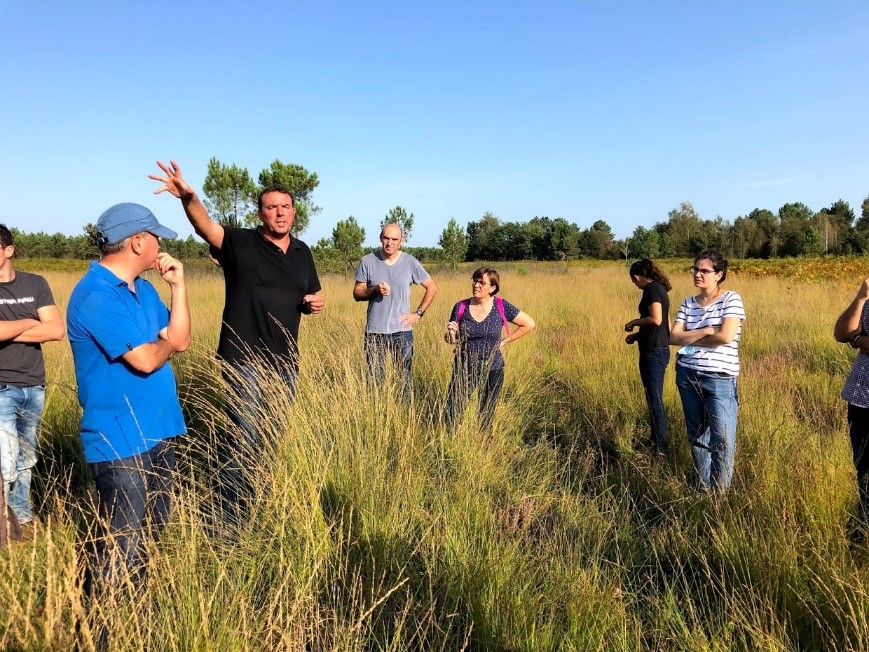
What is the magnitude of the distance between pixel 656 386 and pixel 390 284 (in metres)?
2.57

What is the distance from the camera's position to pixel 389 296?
189 inches

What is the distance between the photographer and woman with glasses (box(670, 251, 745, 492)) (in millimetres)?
3211

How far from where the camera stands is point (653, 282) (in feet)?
14.9

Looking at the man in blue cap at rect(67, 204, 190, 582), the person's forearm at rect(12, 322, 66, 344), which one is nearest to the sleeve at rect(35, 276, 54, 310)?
the person's forearm at rect(12, 322, 66, 344)

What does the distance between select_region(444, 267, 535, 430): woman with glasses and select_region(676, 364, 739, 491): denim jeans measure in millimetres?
1420

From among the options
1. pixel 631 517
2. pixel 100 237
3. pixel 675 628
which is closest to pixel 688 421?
pixel 631 517

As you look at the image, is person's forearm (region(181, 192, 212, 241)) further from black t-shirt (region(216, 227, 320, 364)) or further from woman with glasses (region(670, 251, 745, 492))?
woman with glasses (region(670, 251, 745, 492))

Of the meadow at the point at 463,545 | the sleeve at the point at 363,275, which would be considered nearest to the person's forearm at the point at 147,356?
the meadow at the point at 463,545

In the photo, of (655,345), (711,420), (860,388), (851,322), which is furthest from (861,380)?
(655,345)

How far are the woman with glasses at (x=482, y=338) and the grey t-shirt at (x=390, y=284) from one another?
0.62 metres

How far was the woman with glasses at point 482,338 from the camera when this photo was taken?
412 cm

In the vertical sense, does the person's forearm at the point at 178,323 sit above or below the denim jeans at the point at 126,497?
above

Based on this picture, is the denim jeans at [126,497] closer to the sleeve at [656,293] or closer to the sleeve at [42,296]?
the sleeve at [42,296]

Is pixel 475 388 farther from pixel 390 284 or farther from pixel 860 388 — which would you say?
pixel 860 388
